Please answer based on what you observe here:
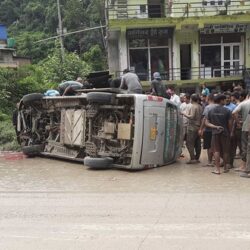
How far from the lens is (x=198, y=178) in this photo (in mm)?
9812

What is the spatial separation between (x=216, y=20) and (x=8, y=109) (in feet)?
43.5

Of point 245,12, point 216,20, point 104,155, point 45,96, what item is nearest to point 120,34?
point 216,20

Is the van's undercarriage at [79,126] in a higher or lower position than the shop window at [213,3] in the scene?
lower

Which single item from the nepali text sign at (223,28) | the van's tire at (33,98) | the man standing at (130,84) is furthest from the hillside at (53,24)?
the man standing at (130,84)

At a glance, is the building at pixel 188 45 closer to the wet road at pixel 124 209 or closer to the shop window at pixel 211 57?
the shop window at pixel 211 57

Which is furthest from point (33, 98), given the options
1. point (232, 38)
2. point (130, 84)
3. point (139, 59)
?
point (232, 38)

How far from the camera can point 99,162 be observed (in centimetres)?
1087

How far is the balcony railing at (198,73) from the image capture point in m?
29.3

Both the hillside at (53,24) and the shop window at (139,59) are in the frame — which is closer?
the shop window at (139,59)

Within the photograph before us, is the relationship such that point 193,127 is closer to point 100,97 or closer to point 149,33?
point 100,97

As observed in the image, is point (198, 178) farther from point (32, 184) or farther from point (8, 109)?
point (8, 109)

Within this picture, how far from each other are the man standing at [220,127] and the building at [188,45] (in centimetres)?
1790

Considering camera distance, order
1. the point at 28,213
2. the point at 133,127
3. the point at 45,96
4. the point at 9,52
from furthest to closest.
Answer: the point at 9,52, the point at 45,96, the point at 133,127, the point at 28,213

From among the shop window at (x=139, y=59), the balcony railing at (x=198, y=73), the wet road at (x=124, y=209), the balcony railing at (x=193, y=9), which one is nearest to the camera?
the wet road at (x=124, y=209)
